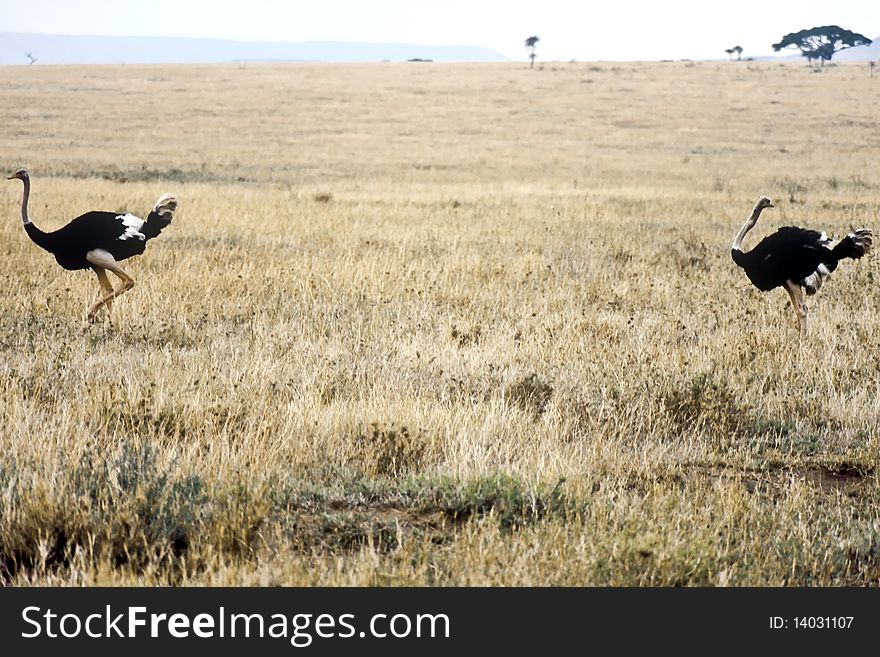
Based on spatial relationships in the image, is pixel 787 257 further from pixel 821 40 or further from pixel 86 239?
→ pixel 821 40

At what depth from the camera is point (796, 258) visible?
884 centimetres

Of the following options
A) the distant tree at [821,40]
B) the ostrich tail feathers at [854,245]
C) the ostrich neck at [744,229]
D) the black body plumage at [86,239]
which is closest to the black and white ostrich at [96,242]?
the black body plumage at [86,239]

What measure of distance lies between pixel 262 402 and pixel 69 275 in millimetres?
6039

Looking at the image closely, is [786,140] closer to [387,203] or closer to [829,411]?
[387,203]

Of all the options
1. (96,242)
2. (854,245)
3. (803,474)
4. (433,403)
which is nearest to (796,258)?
(854,245)

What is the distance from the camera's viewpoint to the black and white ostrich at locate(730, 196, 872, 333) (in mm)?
8852

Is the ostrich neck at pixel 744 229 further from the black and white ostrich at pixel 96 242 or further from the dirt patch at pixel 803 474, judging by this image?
the black and white ostrich at pixel 96 242

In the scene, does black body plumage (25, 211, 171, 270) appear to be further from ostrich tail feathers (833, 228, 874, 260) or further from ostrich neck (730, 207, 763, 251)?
ostrich tail feathers (833, 228, 874, 260)

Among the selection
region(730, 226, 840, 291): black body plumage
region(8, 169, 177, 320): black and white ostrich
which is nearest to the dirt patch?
region(730, 226, 840, 291): black body plumage

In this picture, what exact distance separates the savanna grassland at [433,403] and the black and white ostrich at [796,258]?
439 millimetres

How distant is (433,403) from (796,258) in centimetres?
434

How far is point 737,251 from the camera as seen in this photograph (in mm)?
9062

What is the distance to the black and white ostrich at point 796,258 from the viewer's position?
8852 mm

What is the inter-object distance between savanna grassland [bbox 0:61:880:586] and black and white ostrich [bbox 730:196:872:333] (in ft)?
1.44
